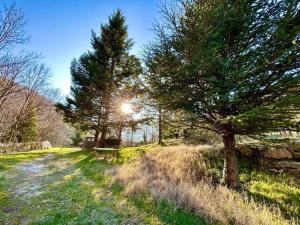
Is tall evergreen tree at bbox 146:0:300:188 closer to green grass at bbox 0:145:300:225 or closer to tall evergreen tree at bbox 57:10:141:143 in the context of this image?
green grass at bbox 0:145:300:225

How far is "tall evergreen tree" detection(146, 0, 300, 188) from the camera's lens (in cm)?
571

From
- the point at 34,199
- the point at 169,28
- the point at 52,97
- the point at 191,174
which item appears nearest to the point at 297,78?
the point at 169,28

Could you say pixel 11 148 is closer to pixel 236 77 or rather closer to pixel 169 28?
pixel 169 28

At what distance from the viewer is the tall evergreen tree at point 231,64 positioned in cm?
571

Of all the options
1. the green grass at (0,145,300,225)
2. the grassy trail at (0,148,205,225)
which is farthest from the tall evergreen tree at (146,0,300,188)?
the grassy trail at (0,148,205,225)

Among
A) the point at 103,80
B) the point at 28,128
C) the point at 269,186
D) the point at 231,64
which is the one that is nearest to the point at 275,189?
the point at 269,186

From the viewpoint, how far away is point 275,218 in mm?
4887

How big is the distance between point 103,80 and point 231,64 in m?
13.8

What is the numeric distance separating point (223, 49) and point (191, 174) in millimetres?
4625

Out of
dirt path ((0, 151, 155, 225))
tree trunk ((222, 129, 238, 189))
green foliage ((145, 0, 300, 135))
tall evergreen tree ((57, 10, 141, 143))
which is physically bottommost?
dirt path ((0, 151, 155, 225))

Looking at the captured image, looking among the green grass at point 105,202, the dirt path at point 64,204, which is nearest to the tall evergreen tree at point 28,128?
the green grass at point 105,202

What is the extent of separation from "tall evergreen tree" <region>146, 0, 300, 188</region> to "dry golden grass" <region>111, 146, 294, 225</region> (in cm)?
147

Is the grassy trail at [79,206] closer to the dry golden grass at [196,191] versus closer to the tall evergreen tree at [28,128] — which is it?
the dry golden grass at [196,191]

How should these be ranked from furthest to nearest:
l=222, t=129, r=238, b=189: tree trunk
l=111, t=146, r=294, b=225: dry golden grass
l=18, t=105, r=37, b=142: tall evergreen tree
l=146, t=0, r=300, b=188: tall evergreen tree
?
l=18, t=105, r=37, b=142: tall evergreen tree
l=222, t=129, r=238, b=189: tree trunk
l=146, t=0, r=300, b=188: tall evergreen tree
l=111, t=146, r=294, b=225: dry golden grass
